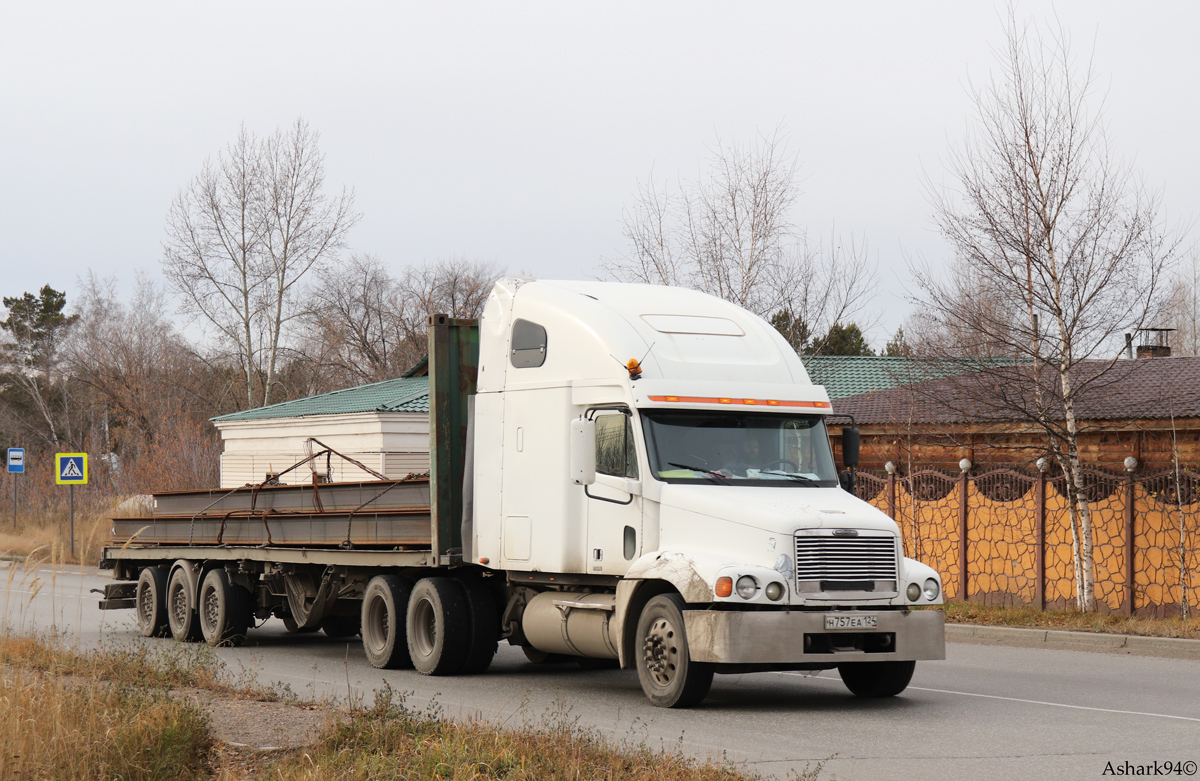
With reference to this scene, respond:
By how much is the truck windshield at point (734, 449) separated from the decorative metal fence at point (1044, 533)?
9353 millimetres

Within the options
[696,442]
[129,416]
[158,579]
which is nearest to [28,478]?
[129,416]

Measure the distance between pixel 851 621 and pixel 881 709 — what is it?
0.96m

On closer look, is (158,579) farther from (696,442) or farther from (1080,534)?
(1080,534)

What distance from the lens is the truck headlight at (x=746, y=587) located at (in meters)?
10.5

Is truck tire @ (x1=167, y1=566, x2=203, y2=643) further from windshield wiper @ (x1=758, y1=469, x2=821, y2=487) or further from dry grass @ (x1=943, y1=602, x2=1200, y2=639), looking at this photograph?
dry grass @ (x1=943, y1=602, x2=1200, y2=639)

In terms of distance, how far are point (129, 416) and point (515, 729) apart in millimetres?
60728

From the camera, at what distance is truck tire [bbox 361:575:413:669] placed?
14.0 meters

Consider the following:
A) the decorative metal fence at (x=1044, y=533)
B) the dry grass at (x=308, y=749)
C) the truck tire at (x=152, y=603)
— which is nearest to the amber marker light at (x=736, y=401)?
the dry grass at (x=308, y=749)

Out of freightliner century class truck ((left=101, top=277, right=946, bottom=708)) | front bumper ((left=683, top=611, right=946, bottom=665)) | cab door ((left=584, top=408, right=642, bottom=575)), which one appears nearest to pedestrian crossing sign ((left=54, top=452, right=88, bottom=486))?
freightliner century class truck ((left=101, top=277, right=946, bottom=708))

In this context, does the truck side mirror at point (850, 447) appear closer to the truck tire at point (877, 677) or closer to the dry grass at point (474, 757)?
the truck tire at point (877, 677)

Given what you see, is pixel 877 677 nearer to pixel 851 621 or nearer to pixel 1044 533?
pixel 851 621

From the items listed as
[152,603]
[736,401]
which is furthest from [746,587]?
[152,603]

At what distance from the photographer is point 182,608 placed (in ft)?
60.1

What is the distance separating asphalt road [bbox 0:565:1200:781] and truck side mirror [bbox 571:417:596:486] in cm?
187
